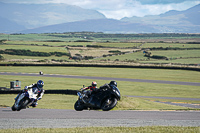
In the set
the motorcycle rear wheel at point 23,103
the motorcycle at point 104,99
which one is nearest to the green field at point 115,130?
the motorcycle at point 104,99

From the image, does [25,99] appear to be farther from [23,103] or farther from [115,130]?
[115,130]

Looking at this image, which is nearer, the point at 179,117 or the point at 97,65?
the point at 179,117

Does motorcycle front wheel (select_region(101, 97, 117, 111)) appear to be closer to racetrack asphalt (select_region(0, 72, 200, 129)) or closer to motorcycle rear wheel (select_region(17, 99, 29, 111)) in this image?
racetrack asphalt (select_region(0, 72, 200, 129))

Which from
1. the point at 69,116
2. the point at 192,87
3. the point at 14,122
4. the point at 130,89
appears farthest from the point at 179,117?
the point at 192,87

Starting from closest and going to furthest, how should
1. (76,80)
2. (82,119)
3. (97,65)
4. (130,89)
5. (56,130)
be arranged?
(56,130) → (82,119) → (130,89) → (76,80) → (97,65)

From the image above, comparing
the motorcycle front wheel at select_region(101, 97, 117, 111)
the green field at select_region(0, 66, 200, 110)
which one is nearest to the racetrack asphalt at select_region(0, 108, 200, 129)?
the motorcycle front wheel at select_region(101, 97, 117, 111)

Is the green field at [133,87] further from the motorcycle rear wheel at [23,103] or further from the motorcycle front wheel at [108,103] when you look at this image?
the motorcycle rear wheel at [23,103]

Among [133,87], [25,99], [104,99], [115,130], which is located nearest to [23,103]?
[25,99]

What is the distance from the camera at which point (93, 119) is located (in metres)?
20.8

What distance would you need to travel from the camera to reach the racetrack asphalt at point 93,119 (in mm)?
19297

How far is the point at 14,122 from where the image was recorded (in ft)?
64.1

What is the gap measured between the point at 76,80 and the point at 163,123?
3942 centimetres

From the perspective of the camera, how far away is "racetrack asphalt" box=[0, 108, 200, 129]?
19.3 m

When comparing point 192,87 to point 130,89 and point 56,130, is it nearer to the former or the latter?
point 130,89
